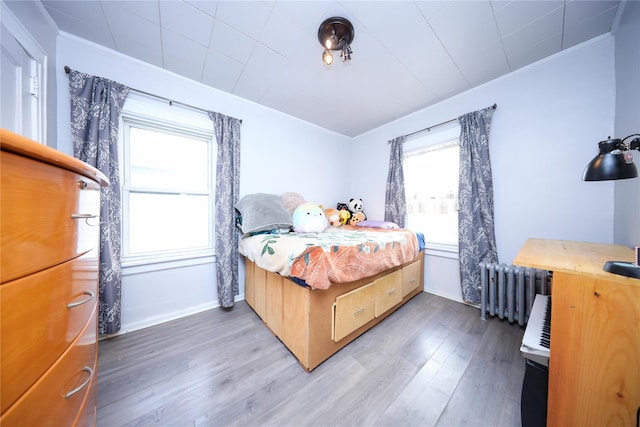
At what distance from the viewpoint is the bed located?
127 centimetres

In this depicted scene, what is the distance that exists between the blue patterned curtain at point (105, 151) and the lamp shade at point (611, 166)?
120 inches

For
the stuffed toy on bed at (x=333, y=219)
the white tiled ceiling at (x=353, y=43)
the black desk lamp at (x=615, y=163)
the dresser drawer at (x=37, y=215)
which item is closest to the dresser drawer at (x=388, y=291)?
the stuffed toy on bed at (x=333, y=219)

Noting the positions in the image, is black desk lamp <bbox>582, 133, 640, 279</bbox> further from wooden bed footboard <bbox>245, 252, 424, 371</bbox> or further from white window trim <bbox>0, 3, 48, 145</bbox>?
white window trim <bbox>0, 3, 48, 145</bbox>

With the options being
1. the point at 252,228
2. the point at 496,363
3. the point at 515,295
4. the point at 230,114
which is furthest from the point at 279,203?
the point at 515,295

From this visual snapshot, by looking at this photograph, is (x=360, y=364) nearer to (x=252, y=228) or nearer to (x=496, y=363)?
(x=496, y=363)

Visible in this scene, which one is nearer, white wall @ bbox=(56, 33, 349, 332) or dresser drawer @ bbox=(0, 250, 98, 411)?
dresser drawer @ bbox=(0, 250, 98, 411)

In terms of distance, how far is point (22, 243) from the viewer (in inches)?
16.4

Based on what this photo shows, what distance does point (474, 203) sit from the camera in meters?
2.11

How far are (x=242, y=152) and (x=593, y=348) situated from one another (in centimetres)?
282

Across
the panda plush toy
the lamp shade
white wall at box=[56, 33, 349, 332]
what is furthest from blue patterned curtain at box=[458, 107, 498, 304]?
white wall at box=[56, 33, 349, 332]

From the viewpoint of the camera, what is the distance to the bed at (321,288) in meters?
1.27

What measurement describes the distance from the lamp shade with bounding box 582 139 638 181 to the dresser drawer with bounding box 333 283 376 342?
1396 millimetres

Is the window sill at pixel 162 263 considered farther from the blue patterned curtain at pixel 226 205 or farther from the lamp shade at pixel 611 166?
the lamp shade at pixel 611 166

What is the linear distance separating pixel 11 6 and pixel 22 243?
1.80m
